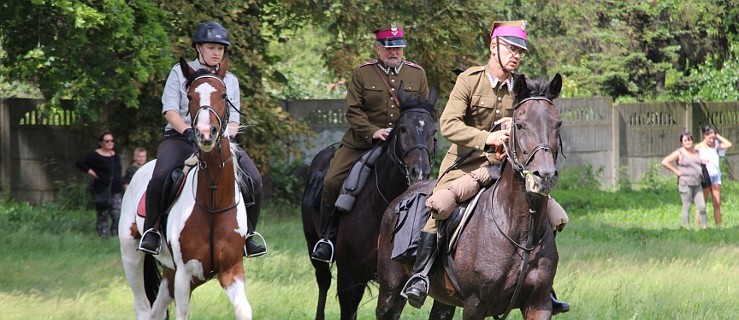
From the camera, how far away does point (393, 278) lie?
30.0ft

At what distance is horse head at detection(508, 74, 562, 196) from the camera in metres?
7.07

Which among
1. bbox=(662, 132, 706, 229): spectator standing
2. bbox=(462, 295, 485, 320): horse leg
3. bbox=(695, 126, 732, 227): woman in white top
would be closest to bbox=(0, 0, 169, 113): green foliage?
bbox=(462, 295, 485, 320): horse leg

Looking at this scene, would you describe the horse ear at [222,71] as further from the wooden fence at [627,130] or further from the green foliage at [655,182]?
the green foliage at [655,182]

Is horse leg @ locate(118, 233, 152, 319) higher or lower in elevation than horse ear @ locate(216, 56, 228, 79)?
lower

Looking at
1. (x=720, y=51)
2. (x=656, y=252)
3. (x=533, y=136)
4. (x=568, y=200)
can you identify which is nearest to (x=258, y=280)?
(x=656, y=252)

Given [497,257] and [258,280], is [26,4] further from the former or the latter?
[497,257]

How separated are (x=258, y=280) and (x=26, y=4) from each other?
17.1 feet

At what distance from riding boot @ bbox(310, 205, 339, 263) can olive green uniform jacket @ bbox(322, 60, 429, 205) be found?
0.14 m

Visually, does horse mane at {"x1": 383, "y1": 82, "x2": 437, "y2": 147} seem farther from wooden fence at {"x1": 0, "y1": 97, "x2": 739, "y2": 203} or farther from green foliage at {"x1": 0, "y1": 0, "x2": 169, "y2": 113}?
wooden fence at {"x1": 0, "y1": 97, "x2": 739, "y2": 203}

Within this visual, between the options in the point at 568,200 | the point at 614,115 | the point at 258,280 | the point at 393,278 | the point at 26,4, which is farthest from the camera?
the point at 614,115

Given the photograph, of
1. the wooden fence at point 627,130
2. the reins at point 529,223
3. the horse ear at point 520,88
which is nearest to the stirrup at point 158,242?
the reins at point 529,223

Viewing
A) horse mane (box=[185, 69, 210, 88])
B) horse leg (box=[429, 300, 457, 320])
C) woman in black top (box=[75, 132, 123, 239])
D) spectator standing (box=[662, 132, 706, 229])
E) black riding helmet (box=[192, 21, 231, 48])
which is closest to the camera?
horse mane (box=[185, 69, 210, 88])

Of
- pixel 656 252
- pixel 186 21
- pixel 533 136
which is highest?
pixel 186 21

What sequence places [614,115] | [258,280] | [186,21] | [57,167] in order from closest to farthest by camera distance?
[258,280] → [186,21] → [57,167] → [614,115]
